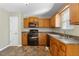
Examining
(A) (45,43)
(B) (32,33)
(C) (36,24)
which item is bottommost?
(A) (45,43)

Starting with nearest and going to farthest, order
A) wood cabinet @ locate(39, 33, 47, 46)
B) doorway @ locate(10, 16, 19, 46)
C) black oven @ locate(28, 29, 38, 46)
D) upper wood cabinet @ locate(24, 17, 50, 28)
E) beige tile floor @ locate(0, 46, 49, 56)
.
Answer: beige tile floor @ locate(0, 46, 49, 56) → doorway @ locate(10, 16, 19, 46) → black oven @ locate(28, 29, 38, 46) → wood cabinet @ locate(39, 33, 47, 46) → upper wood cabinet @ locate(24, 17, 50, 28)

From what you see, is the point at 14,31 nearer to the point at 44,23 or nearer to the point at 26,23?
the point at 26,23

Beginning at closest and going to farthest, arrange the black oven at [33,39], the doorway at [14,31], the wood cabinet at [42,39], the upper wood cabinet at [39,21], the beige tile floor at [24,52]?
Answer: the beige tile floor at [24,52] < the doorway at [14,31] < the black oven at [33,39] < the wood cabinet at [42,39] < the upper wood cabinet at [39,21]

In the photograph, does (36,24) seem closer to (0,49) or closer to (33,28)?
(33,28)

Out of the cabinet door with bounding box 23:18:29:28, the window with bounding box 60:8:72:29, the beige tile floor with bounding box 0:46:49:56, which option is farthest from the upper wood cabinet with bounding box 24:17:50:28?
the beige tile floor with bounding box 0:46:49:56

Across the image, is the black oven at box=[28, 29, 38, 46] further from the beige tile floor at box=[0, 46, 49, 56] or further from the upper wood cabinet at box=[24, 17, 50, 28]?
the beige tile floor at box=[0, 46, 49, 56]

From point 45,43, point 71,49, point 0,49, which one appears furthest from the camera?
point 45,43

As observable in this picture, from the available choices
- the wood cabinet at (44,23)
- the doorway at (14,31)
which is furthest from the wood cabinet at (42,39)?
the doorway at (14,31)

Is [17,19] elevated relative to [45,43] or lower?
elevated

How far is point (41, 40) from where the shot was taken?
773 centimetres

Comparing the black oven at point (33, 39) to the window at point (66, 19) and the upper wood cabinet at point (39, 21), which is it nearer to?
the upper wood cabinet at point (39, 21)

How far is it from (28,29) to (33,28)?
1.03 feet

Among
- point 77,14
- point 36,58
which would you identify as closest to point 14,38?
point 77,14

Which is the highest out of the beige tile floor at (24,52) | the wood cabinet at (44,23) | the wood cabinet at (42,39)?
the wood cabinet at (44,23)
